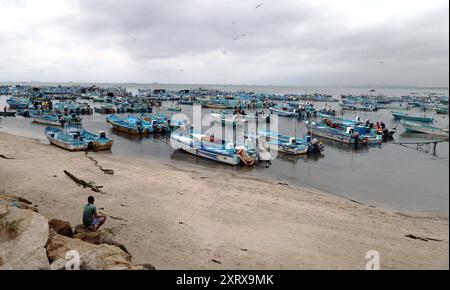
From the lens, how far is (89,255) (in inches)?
267

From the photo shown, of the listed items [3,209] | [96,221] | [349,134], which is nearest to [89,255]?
[96,221]

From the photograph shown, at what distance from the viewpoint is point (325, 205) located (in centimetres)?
1634

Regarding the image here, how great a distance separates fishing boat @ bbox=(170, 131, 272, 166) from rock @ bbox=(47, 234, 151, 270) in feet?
57.6

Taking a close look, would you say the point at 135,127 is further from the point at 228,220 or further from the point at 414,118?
the point at 414,118

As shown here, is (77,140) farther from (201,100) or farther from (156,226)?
(201,100)

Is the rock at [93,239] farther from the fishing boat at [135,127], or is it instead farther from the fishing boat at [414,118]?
the fishing boat at [414,118]

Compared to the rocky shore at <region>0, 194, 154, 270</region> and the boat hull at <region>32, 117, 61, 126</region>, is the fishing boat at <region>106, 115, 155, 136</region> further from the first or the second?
the rocky shore at <region>0, 194, 154, 270</region>

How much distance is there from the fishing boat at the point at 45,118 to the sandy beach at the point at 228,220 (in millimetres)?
24871

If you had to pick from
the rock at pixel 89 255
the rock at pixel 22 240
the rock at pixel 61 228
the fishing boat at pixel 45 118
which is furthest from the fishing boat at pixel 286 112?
the rock at pixel 22 240

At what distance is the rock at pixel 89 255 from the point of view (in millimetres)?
6676

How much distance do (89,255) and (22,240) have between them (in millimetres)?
1880

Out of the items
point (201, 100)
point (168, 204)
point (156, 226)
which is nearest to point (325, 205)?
point (168, 204)

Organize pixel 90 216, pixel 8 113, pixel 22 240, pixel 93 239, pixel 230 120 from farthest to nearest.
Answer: pixel 8 113, pixel 230 120, pixel 90 216, pixel 93 239, pixel 22 240
